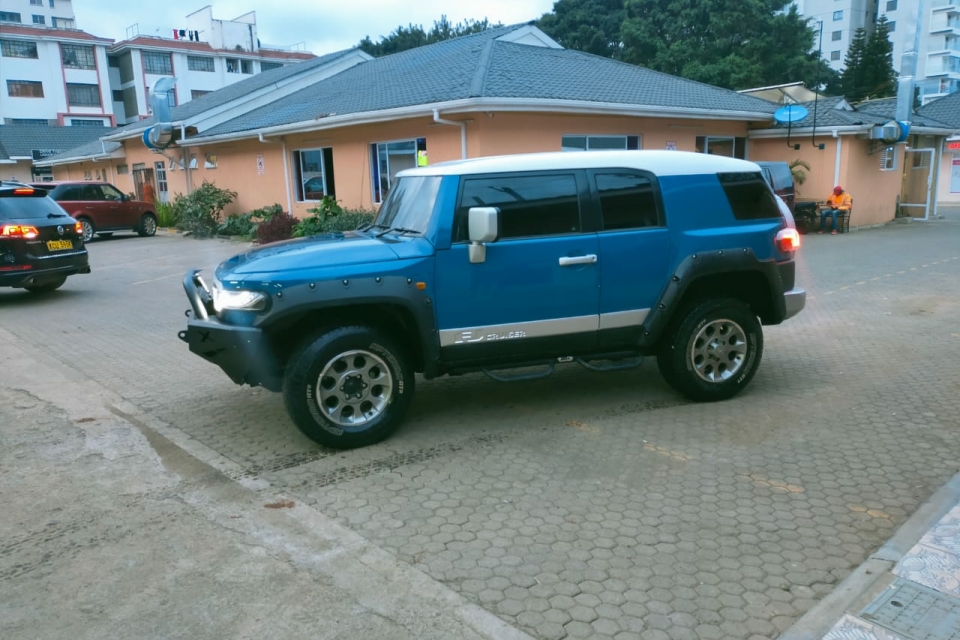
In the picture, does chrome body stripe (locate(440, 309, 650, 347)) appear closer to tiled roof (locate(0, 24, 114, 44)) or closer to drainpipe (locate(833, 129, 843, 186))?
drainpipe (locate(833, 129, 843, 186))

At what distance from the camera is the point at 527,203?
520 cm

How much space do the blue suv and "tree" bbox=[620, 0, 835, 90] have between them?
37020 mm

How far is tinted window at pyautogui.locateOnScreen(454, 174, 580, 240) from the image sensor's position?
5109 millimetres

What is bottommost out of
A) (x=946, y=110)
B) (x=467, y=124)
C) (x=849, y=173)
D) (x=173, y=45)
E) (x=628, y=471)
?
(x=628, y=471)

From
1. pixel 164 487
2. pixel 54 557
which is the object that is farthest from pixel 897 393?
pixel 54 557

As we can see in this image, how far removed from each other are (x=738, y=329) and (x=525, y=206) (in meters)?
2.01

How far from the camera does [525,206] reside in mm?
5191

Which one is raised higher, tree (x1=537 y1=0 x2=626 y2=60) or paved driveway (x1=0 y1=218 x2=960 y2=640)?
tree (x1=537 y1=0 x2=626 y2=60)

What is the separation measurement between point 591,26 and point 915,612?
49.0m

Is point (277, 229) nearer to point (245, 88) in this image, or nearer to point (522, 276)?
point (245, 88)

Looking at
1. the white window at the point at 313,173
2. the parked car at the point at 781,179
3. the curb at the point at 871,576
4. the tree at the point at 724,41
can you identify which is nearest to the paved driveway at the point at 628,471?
the curb at the point at 871,576

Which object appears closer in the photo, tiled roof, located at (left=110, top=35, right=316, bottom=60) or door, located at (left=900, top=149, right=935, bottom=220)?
door, located at (left=900, top=149, right=935, bottom=220)

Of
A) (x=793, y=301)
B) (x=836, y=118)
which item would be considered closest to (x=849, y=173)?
(x=836, y=118)

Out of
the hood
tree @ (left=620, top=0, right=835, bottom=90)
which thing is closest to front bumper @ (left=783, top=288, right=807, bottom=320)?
the hood
